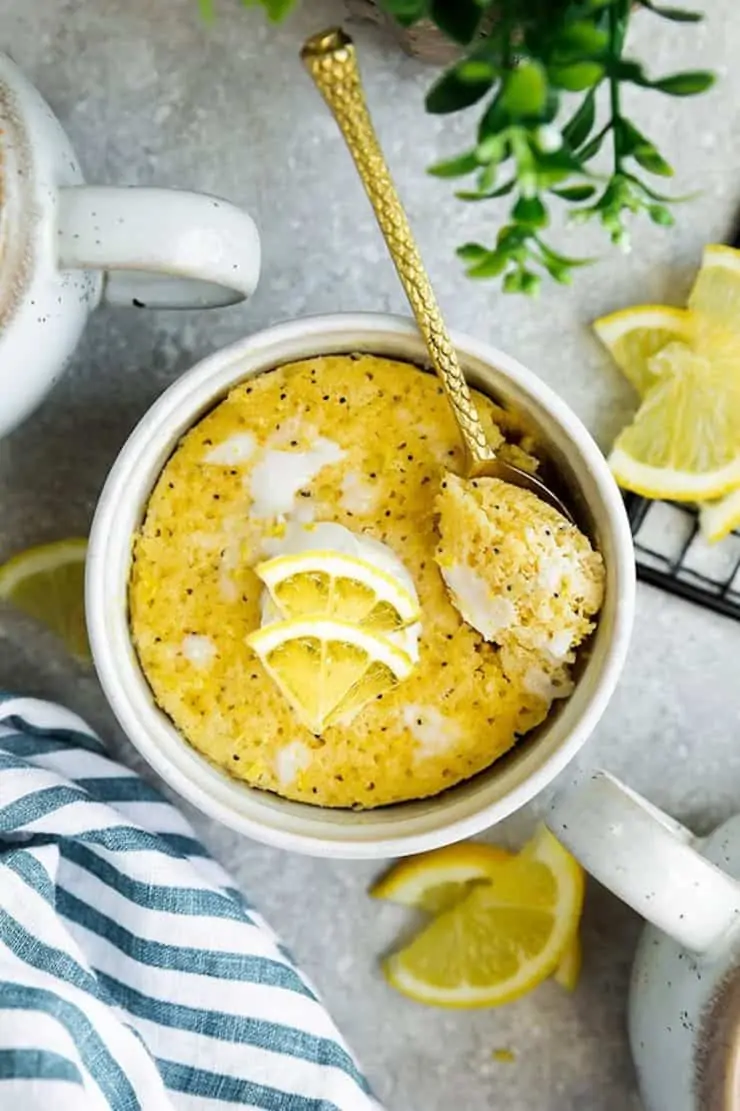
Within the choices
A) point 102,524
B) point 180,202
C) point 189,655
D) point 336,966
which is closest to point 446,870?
point 336,966

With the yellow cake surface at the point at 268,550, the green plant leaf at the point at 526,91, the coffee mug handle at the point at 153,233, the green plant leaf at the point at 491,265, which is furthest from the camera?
the yellow cake surface at the point at 268,550

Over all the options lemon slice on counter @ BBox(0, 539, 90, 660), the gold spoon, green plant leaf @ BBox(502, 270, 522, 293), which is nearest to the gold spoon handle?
the gold spoon

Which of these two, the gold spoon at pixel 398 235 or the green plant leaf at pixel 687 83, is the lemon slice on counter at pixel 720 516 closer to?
the gold spoon at pixel 398 235

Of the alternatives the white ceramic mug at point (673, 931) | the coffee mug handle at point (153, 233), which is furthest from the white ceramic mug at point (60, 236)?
the white ceramic mug at point (673, 931)

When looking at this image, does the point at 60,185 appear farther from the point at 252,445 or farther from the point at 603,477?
the point at 603,477

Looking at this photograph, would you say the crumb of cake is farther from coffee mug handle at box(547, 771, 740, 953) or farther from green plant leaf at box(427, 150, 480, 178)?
green plant leaf at box(427, 150, 480, 178)

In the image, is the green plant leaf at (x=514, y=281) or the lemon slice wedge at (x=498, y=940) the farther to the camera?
the lemon slice wedge at (x=498, y=940)
